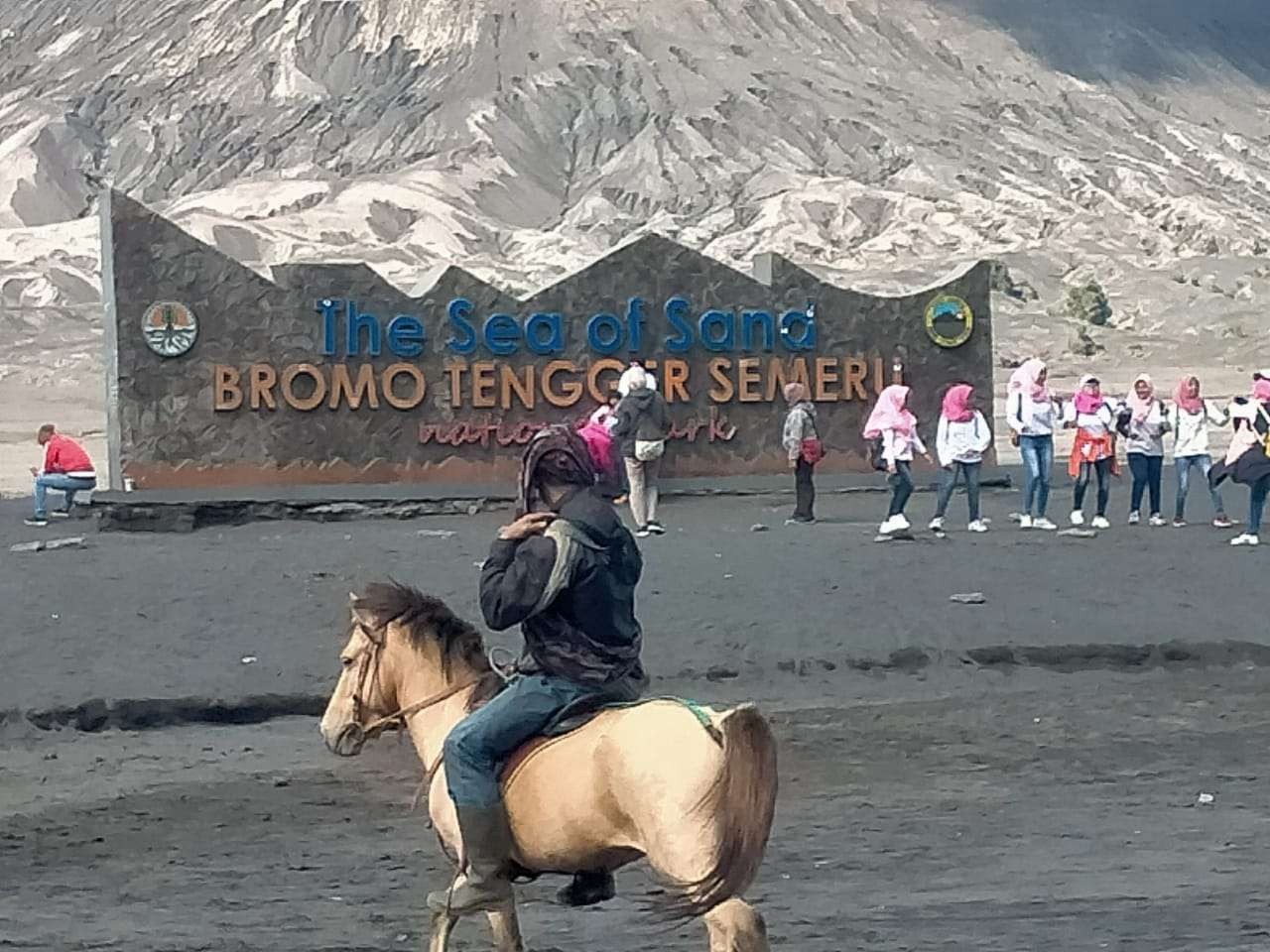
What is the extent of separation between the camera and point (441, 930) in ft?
21.4

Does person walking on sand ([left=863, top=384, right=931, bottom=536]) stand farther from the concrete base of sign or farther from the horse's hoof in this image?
the horse's hoof

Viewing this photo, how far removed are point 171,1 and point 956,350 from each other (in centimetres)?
10610

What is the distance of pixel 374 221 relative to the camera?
8550 cm

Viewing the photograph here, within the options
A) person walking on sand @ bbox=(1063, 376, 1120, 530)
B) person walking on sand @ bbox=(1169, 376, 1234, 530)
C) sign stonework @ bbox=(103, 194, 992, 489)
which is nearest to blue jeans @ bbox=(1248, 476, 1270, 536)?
person walking on sand @ bbox=(1169, 376, 1234, 530)

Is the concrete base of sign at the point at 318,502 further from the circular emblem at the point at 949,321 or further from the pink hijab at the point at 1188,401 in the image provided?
the pink hijab at the point at 1188,401

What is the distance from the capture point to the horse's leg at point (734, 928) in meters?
5.73

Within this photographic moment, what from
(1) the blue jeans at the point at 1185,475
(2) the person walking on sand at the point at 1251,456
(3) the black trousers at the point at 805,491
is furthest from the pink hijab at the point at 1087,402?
(3) the black trousers at the point at 805,491

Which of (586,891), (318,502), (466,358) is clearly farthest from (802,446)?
(586,891)

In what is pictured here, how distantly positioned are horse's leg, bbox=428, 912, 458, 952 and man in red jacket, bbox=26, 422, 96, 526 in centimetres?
1825

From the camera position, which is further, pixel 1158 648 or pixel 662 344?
pixel 662 344

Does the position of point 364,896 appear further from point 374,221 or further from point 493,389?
point 374,221

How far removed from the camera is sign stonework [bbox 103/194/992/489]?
2466cm

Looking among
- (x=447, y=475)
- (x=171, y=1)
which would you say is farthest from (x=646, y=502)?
(x=171, y=1)

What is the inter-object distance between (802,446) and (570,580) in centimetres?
1582
